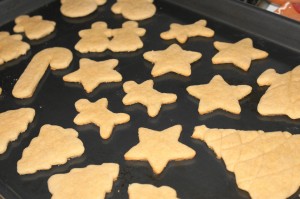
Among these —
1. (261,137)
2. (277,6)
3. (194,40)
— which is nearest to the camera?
(261,137)

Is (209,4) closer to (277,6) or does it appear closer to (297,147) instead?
(277,6)

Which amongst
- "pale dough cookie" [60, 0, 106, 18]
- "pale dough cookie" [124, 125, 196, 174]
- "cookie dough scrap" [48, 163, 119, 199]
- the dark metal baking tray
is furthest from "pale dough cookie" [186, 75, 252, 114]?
"pale dough cookie" [60, 0, 106, 18]

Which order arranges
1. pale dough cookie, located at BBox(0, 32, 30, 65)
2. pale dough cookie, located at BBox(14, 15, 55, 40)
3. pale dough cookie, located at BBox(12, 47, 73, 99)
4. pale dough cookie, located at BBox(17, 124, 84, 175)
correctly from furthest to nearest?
pale dough cookie, located at BBox(14, 15, 55, 40) → pale dough cookie, located at BBox(0, 32, 30, 65) → pale dough cookie, located at BBox(12, 47, 73, 99) → pale dough cookie, located at BBox(17, 124, 84, 175)

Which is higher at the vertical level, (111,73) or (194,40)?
(194,40)

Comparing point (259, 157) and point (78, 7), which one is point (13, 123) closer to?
point (78, 7)

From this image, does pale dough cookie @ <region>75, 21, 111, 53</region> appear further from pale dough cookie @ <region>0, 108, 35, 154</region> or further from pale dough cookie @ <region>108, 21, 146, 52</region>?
pale dough cookie @ <region>0, 108, 35, 154</region>

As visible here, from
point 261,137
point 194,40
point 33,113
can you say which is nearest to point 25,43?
point 33,113

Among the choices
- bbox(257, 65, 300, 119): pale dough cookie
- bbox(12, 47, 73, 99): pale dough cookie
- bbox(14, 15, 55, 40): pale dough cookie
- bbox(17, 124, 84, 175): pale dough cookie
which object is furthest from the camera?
bbox(14, 15, 55, 40): pale dough cookie
